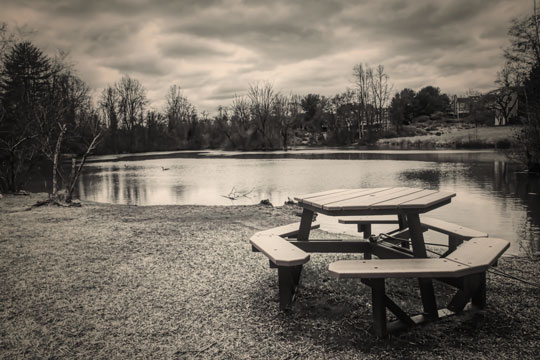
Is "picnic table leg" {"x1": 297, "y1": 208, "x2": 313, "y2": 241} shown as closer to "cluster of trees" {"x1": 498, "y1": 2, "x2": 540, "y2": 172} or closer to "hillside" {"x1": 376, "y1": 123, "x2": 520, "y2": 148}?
"cluster of trees" {"x1": 498, "y1": 2, "x2": 540, "y2": 172}

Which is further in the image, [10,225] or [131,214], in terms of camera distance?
[131,214]

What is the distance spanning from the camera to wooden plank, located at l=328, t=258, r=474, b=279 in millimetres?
2477

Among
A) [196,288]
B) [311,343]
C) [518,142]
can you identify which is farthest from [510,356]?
[518,142]

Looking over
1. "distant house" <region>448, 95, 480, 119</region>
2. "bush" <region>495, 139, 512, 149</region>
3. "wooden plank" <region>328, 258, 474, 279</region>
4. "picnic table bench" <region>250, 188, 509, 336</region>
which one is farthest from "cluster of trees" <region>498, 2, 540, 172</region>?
"distant house" <region>448, 95, 480, 119</region>

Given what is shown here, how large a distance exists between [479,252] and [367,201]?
94 centimetres

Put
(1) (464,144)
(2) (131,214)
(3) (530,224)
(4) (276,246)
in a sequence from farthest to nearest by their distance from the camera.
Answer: (1) (464,144)
(2) (131,214)
(3) (530,224)
(4) (276,246)

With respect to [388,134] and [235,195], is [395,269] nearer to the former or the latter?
[235,195]

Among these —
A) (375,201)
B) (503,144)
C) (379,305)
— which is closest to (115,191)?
(375,201)

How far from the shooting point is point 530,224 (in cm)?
777

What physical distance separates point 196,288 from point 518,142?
1899 cm

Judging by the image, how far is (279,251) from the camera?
3.08m

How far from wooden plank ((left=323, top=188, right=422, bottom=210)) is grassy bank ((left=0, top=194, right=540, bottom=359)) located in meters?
0.88

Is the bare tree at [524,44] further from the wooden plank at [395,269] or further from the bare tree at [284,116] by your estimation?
the bare tree at [284,116]

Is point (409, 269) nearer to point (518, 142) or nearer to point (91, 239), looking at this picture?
point (91, 239)
